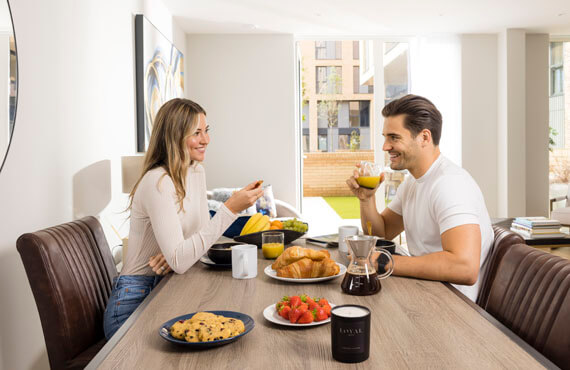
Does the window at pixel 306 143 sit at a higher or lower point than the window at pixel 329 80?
lower

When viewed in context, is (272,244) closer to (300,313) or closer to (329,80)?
(300,313)

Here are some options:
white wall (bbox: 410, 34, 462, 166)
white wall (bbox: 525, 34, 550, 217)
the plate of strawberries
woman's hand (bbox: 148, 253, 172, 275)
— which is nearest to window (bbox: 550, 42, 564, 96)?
white wall (bbox: 525, 34, 550, 217)

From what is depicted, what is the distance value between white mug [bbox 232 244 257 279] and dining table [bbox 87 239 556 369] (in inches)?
4.3

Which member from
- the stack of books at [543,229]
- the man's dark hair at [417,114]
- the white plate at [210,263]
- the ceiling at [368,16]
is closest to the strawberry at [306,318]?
the white plate at [210,263]

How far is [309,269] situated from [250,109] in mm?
4911

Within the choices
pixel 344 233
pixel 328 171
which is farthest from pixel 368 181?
pixel 328 171

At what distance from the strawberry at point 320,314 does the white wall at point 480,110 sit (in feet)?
19.0

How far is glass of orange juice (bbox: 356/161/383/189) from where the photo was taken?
2.16 metres

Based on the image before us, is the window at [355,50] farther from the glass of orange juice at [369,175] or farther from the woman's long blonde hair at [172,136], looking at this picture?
the woman's long blonde hair at [172,136]

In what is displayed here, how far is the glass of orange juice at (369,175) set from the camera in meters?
2.16

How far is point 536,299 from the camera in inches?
49.5

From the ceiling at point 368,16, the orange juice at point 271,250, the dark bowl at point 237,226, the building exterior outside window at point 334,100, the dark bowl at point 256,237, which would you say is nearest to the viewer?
the orange juice at point 271,250

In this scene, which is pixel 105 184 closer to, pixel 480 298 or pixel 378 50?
pixel 480 298

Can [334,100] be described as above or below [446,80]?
below
